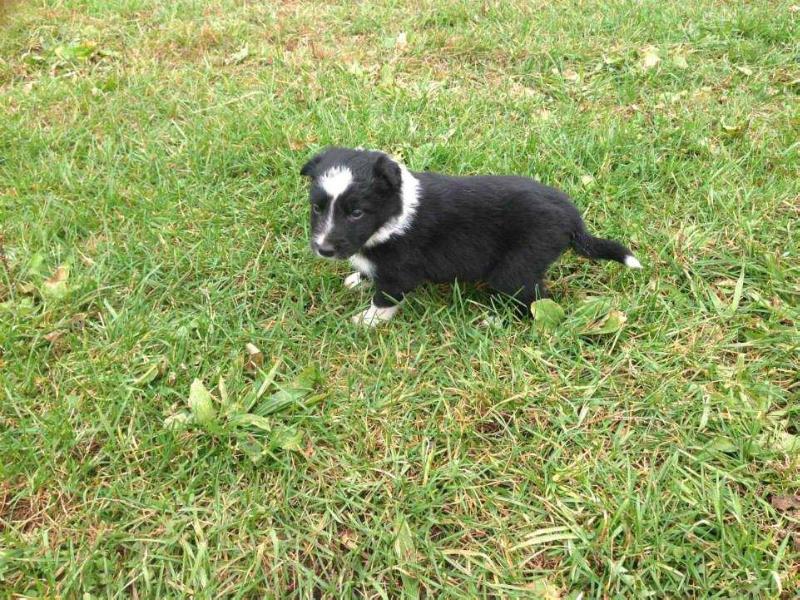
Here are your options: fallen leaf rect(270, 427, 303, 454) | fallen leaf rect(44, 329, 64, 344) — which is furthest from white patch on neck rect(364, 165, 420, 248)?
fallen leaf rect(44, 329, 64, 344)

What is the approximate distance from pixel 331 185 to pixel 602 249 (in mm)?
1489

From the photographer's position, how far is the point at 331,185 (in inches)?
110

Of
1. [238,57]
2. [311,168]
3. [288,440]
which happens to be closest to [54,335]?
[288,440]

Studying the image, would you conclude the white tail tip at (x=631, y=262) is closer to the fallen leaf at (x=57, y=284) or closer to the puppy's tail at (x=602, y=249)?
the puppy's tail at (x=602, y=249)

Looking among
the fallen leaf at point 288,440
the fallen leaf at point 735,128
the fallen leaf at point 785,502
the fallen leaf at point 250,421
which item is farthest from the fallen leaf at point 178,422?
the fallen leaf at point 735,128

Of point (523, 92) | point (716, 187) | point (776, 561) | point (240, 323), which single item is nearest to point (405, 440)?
point (240, 323)

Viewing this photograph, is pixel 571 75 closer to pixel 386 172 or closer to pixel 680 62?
pixel 680 62

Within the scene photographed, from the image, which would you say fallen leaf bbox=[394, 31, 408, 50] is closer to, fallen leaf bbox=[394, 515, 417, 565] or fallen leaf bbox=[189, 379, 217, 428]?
fallen leaf bbox=[189, 379, 217, 428]

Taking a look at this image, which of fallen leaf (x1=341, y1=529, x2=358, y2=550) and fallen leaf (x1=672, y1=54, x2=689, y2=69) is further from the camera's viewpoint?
fallen leaf (x1=672, y1=54, x2=689, y2=69)

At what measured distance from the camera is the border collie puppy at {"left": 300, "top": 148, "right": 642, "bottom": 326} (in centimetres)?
283

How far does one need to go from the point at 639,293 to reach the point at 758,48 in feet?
11.1

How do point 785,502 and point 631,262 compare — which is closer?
point 785,502

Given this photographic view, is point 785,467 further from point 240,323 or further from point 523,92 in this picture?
point 523,92

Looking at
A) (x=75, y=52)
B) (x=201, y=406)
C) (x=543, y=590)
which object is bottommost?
(x=543, y=590)
